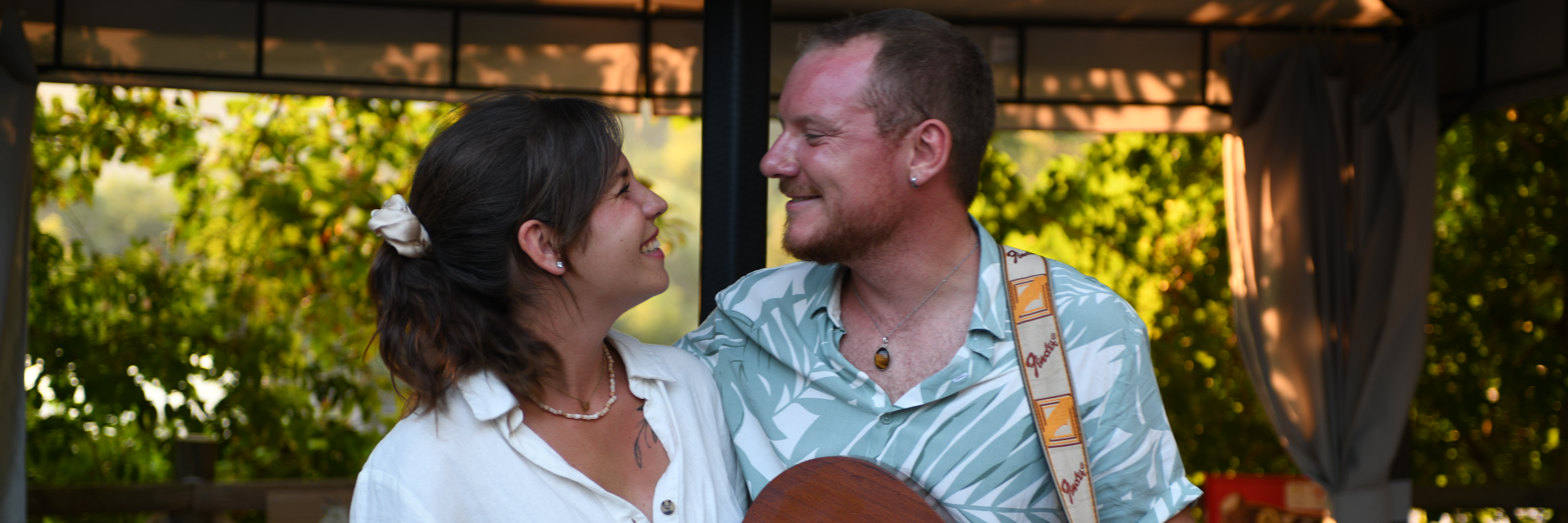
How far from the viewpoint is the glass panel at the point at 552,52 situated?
3854mm

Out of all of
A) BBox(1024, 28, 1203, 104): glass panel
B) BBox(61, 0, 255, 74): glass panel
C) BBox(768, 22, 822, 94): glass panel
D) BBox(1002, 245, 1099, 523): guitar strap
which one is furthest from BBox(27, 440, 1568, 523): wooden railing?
BBox(1024, 28, 1203, 104): glass panel

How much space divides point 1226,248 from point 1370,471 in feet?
7.61

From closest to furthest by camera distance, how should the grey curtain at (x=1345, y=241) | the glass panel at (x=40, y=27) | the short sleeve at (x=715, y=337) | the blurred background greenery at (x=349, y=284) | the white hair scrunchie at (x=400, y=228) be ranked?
the white hair scrunchie at (x=400, y=228), the short sleeve at (x=715, y=337), the glass panel at (x=40, y=27), the grey curtain at (x=1345, y=241), the blurred background greenery at (x=349, y=284)

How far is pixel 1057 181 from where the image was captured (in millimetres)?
6207

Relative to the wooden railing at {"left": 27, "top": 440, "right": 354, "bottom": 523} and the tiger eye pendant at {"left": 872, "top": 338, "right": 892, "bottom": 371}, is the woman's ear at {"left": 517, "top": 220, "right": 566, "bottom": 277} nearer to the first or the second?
the tiger eye pendant at {"left": 872, "top": 338, "right": 892, "bottom": 371}

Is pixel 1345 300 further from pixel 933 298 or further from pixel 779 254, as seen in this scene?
pixel 779 254

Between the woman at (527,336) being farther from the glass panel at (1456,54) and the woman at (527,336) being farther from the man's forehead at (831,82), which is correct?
the glass panel at (1456,54)

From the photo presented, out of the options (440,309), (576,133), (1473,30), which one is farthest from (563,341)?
(1473,30)

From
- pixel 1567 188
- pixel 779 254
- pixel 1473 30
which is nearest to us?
pixel 1473 30

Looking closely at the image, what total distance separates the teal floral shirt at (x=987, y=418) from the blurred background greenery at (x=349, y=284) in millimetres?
3216

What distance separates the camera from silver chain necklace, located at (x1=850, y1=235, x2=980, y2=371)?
1641mm

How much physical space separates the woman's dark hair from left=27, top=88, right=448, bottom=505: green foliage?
134 inches

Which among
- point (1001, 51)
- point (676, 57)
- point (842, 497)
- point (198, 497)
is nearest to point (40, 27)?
point (198, 497)

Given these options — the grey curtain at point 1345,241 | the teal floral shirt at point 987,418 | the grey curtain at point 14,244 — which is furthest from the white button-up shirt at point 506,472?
the grey curtain at point 1345,241
